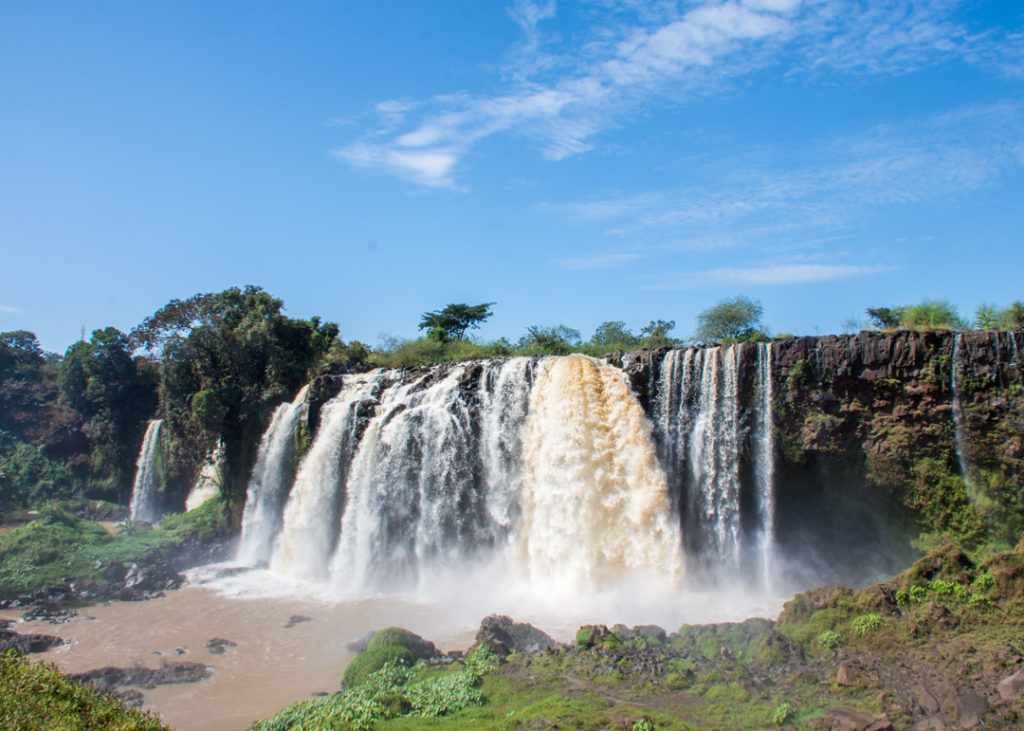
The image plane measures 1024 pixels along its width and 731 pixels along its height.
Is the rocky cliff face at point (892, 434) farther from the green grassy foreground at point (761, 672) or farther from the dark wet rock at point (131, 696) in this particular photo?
the dark wet rock at point (131, 696)

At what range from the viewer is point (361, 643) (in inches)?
603

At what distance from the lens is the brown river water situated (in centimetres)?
1290

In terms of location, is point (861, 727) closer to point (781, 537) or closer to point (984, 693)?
point (984, 693)

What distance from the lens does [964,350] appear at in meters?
16.0

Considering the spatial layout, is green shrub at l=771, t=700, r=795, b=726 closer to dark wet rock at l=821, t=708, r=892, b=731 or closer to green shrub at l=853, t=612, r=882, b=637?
dark wet rock at l=821, t=708, r=892, b=731

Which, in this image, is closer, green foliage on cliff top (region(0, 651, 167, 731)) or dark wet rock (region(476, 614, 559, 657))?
green foliage on cliff top (region(0, 651, 167, 731))

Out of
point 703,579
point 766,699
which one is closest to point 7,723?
point 766,699

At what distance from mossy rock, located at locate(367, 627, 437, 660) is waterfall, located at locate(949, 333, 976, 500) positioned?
1370 centimetres

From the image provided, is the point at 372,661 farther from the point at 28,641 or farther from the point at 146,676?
the point at 28,641

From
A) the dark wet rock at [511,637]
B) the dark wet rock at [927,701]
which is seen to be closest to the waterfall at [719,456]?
the dark wet rock at [511,637]

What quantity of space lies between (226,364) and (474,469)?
13411 millimetres

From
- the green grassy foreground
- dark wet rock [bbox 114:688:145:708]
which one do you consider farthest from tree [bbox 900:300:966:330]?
dark wet rock [bbox 114:688:145:708]


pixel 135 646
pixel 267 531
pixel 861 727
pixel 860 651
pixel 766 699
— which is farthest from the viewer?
pixel 267 531

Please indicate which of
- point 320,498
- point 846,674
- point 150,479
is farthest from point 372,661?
point 150,479
